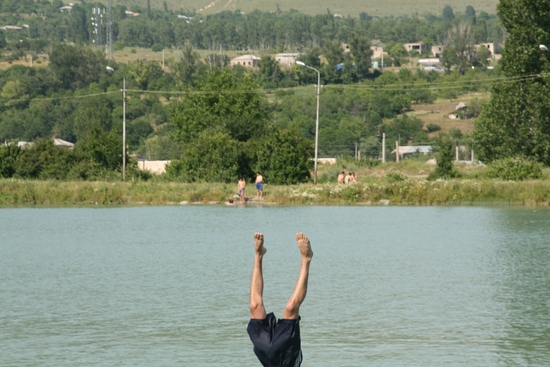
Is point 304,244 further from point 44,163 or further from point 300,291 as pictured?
point 44,163

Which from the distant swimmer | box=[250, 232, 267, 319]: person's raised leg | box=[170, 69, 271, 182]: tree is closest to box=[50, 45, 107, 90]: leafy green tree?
box=[170, 69, 271, 182]: tree

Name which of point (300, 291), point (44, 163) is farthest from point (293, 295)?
point (44, 163)

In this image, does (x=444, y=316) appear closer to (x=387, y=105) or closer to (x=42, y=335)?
(x=42, y=335)

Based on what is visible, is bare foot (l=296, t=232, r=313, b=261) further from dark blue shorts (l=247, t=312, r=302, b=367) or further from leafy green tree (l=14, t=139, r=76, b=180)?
leafy green tree (l=14, t=139, r=76, b=180)

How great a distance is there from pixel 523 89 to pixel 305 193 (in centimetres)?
2204

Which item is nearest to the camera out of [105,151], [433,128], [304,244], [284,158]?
[304,244]

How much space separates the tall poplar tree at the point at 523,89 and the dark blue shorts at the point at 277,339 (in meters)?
53.2

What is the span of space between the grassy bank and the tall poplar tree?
1481 cm

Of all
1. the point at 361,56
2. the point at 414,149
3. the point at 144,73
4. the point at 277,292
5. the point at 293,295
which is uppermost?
the point at 361,56

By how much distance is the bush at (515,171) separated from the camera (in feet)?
164

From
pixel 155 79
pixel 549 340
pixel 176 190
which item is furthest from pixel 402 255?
pixel 155 79

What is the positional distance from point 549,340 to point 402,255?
11748 mm

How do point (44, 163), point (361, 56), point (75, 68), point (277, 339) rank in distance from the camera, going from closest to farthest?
point (277, 339) → point (44, 163) → point (75, 68) → point (361, 56)

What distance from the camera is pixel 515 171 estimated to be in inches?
1972
